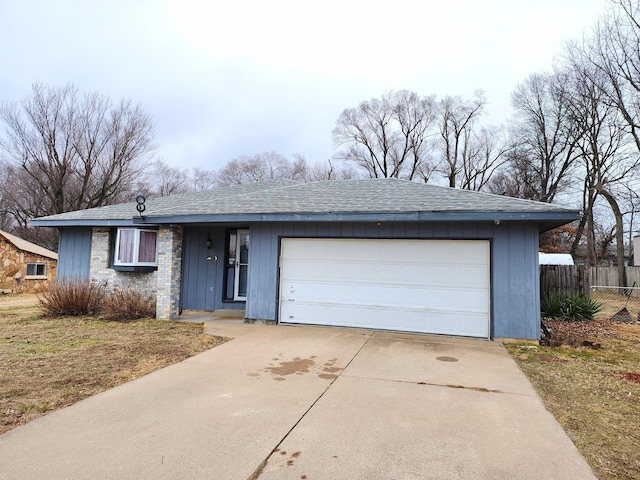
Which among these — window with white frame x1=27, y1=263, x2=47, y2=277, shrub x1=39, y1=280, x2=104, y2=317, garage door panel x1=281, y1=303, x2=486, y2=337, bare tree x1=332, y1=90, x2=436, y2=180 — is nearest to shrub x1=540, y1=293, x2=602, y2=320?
garage door panel x1=281, y1=303, x2=486, y2=337

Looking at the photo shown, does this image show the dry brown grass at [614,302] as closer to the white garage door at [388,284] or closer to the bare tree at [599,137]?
the bare tree at [599,137]

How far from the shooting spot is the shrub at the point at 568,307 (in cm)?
985

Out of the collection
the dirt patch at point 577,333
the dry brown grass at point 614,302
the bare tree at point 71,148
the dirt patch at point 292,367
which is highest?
the bare tree at point 71,148

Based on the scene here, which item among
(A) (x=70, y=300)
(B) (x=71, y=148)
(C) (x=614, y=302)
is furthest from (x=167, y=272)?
(B) (x=71, y=148)

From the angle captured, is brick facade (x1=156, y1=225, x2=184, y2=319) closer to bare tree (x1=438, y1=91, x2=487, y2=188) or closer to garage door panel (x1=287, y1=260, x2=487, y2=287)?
garage door panel (x1=287, y1=260, x2=487, y2=287)

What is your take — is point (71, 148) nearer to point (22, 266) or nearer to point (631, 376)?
point (22, 266)

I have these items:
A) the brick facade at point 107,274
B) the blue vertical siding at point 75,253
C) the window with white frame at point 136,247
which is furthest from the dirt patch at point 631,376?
the blue vertical siding at point 75,253

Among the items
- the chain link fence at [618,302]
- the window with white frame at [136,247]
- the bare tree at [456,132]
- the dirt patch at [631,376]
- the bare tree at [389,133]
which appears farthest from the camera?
the bare tree at [389,133]

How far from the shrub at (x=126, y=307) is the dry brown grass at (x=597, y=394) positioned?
7766mm

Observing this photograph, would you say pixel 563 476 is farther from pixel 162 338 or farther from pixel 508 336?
pixel 162 338

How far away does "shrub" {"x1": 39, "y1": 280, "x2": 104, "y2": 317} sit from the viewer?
9.14 m

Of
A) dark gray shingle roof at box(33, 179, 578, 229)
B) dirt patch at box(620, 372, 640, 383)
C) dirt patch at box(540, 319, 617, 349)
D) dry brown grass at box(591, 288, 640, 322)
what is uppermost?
dark gray shingle roof at box(33, 179, 578, 229)

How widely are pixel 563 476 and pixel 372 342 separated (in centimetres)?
418

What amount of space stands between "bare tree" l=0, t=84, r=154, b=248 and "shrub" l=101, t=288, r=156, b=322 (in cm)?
1796
